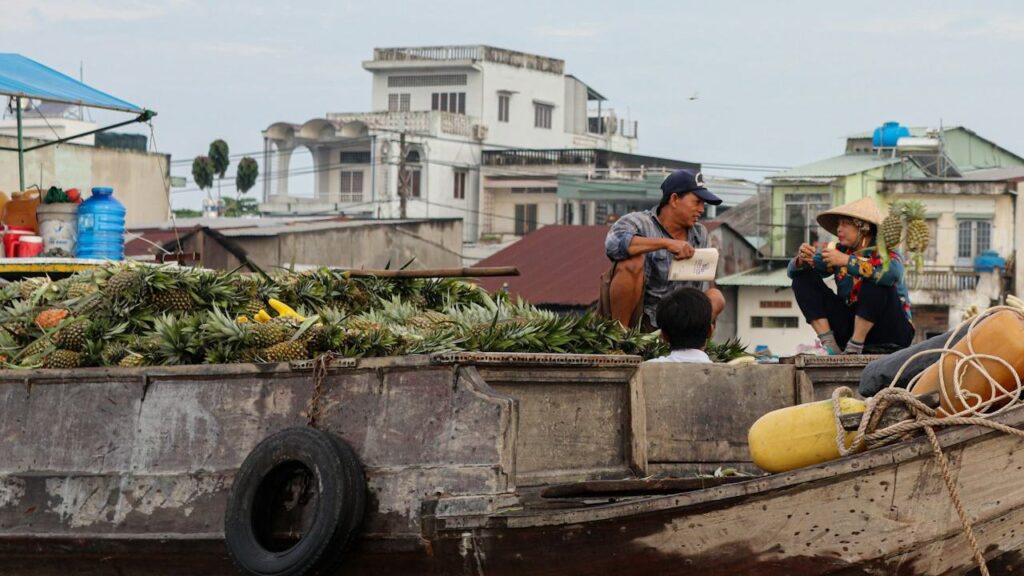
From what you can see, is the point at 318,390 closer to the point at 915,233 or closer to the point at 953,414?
the point at 953,414

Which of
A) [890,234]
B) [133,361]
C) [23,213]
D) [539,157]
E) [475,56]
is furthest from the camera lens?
[475,56]

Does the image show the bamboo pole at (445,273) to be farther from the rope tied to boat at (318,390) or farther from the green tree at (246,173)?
the green tree at (246,173)

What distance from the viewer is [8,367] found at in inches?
316

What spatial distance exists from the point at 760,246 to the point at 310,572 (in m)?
42.7

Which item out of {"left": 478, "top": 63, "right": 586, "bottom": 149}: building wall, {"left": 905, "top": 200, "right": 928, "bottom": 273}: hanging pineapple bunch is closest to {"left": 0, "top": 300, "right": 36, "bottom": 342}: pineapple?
{"left": 905, "top": 200, "right": 928, "bottom": 273}: hanging pineapple bunch

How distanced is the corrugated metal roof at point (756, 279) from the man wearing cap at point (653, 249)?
112 ft

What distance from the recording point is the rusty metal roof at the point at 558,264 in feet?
115

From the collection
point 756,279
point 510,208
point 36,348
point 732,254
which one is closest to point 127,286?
point 36,348

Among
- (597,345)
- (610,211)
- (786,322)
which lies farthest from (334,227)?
(597,345)

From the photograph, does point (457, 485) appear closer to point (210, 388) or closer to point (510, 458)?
point (510, 458)

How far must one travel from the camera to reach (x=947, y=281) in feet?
147

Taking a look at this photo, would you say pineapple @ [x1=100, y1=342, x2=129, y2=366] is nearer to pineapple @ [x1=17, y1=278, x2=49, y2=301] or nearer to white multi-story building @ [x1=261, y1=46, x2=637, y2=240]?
pineapple @ [x1=17, y1=278, x2=49, y2=301]

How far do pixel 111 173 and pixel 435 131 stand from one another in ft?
99.8

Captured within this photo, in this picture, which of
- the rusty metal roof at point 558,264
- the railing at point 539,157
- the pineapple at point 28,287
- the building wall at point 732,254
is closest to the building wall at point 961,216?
the building wall at point 732,254
